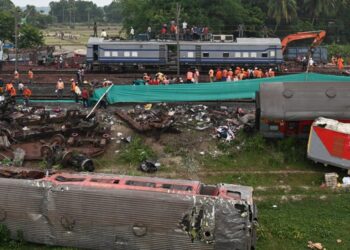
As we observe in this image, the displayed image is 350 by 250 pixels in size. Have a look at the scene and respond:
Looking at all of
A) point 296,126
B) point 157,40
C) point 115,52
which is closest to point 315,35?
point 157,40

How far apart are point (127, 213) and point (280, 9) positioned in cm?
5011

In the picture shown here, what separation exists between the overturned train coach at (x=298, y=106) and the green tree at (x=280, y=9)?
3925 cm

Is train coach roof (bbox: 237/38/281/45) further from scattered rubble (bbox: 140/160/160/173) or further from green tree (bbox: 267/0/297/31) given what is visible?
scattered rubble (bbox: 140/160/160/173)

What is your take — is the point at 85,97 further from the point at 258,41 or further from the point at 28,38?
the point at 28,38

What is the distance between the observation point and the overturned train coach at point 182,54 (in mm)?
38969

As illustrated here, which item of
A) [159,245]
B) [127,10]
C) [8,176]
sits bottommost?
[159,245]

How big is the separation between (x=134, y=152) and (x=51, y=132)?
3762 mm

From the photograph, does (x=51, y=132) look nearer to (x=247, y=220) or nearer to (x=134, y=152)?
(x=134, y=152)

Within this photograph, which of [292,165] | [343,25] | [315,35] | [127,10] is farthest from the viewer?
[343,25]

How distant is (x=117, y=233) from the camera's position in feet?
42.1

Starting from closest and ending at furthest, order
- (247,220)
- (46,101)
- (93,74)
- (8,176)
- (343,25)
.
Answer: (247,220) < (8,176) < (46,101) < (93,74) < (343,25)

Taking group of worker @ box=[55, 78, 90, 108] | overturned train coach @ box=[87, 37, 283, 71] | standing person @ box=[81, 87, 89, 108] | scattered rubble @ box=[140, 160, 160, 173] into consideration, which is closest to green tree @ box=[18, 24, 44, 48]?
overturned train coach @ box=[87, 37, 283, 71]

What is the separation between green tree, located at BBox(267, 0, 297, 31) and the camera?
5809cm

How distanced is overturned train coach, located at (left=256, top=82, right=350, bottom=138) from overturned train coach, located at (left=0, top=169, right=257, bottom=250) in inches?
303
